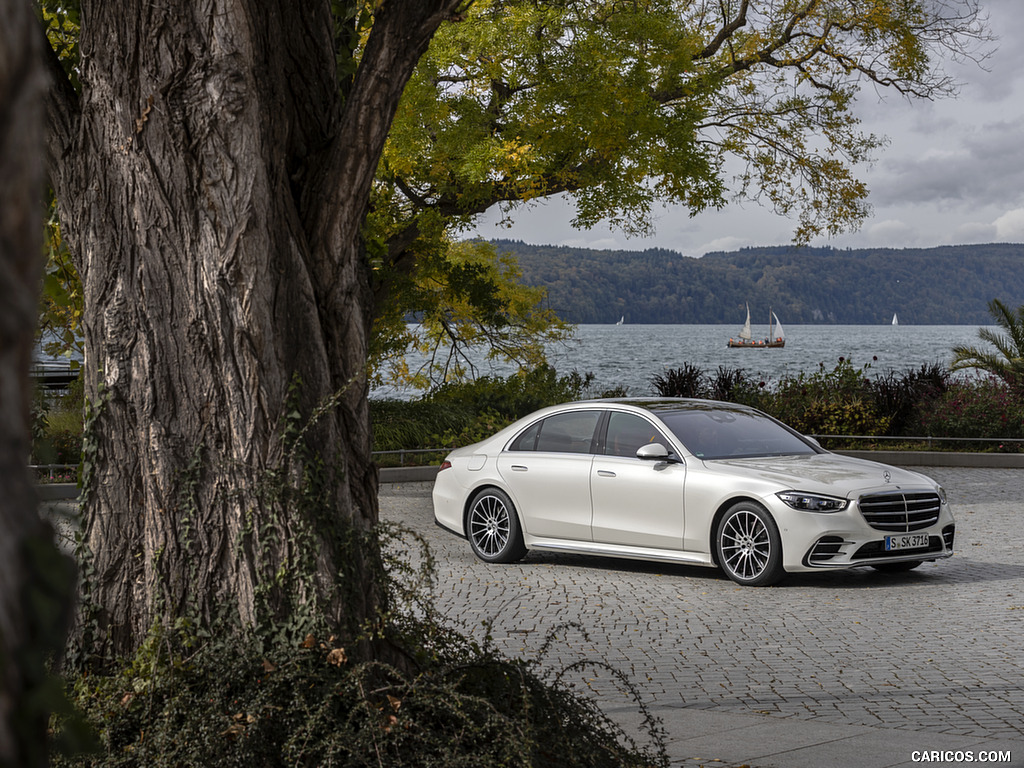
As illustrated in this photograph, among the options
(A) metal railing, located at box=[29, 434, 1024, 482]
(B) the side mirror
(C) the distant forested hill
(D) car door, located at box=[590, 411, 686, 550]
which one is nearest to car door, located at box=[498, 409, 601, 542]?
(D) car door, located at box=[590, 411, 686, 550]

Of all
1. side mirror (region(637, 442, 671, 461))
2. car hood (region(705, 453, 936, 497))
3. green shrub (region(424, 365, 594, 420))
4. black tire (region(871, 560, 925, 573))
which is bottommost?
black tire (region(871, 560, 925, 573))

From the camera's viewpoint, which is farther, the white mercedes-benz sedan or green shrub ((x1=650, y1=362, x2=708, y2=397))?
green shrub ((x1=650, y1=362, x2=708, y2=397))

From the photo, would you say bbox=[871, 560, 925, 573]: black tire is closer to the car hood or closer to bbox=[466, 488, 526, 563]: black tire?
the car hood

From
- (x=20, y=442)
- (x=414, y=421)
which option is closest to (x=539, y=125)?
(x=414, y=421)

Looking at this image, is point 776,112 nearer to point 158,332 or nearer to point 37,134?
point 158,332

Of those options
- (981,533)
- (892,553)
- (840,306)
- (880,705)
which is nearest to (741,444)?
(892,553)

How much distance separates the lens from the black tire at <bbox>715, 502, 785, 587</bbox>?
913cm

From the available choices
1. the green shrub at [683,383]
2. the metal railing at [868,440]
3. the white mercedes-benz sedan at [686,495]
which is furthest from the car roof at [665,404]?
the green shrub at [683,383]

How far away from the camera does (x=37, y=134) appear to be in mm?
1024

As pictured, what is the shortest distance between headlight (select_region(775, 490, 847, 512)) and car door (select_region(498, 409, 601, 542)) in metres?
2.06

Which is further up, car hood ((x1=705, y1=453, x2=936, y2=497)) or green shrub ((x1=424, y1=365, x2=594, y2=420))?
green shrub ((x1=424, y1=365, x2=594, y2=420))

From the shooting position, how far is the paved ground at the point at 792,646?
4.90m

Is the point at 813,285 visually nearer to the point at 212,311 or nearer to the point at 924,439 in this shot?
the point at 924,439

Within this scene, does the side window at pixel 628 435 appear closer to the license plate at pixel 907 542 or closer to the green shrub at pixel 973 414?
the license plate at pixel 907 542
